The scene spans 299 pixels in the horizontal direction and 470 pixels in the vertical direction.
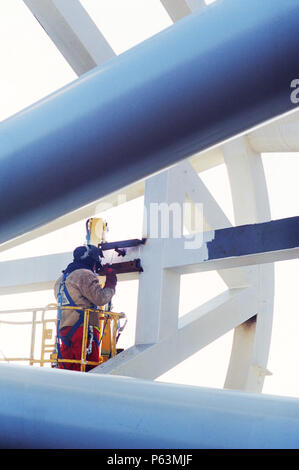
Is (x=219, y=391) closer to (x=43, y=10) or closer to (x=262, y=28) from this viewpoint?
(x=262, y=28)

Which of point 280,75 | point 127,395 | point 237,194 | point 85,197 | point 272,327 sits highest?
point 237,194

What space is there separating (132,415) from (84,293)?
19.5 ft

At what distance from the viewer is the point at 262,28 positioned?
3.37 ft

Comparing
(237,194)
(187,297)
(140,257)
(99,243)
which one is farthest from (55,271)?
(237,194)

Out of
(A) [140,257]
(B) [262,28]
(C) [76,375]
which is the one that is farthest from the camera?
(A) [140,257]

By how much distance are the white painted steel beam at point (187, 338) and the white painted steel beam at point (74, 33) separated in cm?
334

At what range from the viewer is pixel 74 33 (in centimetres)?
672

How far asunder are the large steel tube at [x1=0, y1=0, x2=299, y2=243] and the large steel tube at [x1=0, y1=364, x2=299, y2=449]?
1.50ft

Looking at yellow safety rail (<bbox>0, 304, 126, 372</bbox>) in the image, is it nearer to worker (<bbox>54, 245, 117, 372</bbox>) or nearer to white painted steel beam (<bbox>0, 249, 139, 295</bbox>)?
worker (<bbox>54, 245, 117, 372</bbox>)

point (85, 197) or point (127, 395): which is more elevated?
point (85, 197)

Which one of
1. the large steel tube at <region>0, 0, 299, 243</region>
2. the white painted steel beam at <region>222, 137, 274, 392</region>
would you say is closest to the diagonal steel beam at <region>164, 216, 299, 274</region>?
the white painted steel beam at <region>222, 137, 274, 392</region>

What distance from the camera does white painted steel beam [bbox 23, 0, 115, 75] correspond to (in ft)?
21.9

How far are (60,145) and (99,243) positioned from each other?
24.1 feet

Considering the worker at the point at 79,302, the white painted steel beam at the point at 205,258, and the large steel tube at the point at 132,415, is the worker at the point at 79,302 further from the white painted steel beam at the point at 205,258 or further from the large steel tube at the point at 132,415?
the large steel tube at the point at 132,415
